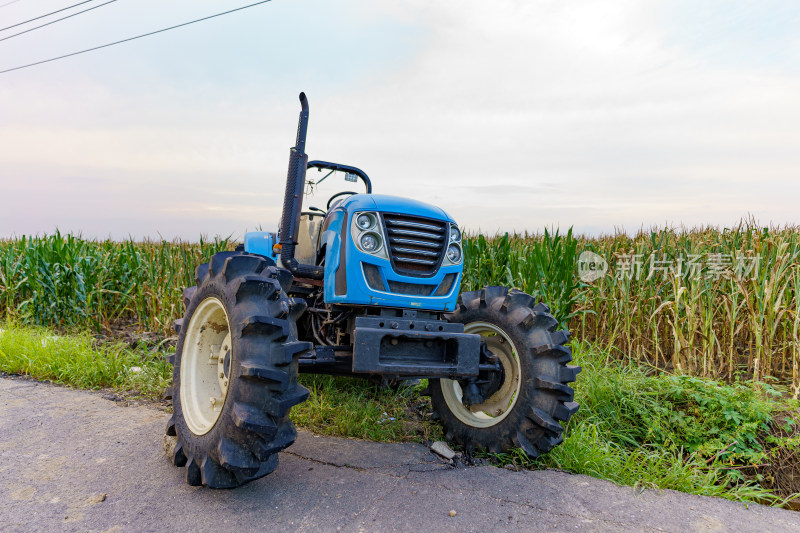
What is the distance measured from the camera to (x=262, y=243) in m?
5.28

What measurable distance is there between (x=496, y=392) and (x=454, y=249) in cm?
119

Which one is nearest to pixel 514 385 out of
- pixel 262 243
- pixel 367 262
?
pixel 367 262

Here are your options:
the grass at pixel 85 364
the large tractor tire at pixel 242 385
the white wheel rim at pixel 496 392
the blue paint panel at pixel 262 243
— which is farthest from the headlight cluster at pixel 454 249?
the grass at pixel 85 364

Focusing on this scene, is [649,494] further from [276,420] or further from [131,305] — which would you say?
[131,305]

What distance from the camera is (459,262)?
4.21 m

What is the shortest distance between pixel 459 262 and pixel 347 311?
969 mm

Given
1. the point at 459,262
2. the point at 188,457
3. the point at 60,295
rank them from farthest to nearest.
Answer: the point at 60,295, the point at 459,262, the point at 188,457

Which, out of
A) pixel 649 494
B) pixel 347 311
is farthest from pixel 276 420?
pixel 649 494

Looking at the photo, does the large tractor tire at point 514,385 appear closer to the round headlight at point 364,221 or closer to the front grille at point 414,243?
the front grille at point 414,243

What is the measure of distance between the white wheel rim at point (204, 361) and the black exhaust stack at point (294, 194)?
0.79 meters

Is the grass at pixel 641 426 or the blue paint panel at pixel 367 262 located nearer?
the blue paint panel at pixel 367 262

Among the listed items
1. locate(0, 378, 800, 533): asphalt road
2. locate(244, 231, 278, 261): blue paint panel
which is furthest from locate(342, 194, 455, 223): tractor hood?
locate(0, 378, 800, 533): asphalt road

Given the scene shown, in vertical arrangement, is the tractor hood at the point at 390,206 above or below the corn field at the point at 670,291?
above

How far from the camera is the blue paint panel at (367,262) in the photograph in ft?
12.3
